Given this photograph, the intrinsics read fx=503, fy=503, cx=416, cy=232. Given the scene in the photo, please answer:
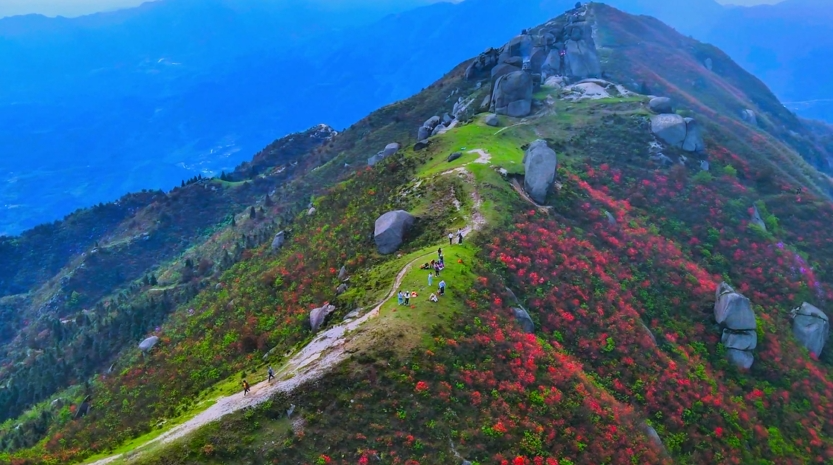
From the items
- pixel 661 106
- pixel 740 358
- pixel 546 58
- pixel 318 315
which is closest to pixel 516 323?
pixel 318 315

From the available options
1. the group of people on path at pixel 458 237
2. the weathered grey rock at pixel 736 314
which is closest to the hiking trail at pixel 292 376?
the group of people on path at pixel 458 237

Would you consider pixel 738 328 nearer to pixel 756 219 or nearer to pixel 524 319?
pixel 524 319

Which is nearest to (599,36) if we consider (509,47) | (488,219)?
(509,47)

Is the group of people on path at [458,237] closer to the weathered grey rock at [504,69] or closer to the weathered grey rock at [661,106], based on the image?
the weathered grey rock at [504,69]

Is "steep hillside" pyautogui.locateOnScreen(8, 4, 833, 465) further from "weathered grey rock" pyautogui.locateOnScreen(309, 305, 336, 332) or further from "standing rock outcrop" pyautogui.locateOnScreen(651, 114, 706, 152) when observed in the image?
"standing rock outcrop" pyautogui.locateOnScreen(651, 114, 706, 152)

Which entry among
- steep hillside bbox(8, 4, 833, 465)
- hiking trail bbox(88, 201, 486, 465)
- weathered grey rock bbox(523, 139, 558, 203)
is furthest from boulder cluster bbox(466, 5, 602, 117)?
hiking trail bbox(88, 201, 486, 465)
